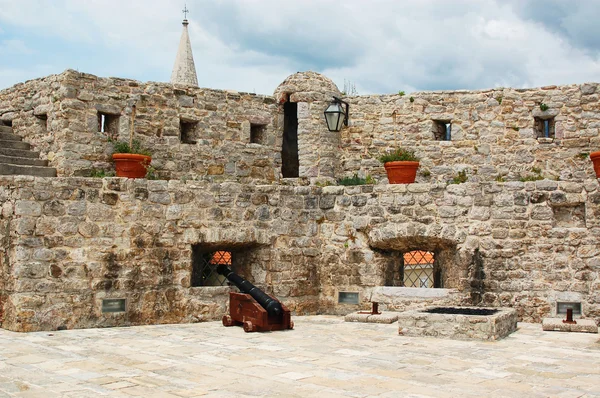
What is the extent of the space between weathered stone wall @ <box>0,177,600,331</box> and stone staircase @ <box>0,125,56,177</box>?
1535mm

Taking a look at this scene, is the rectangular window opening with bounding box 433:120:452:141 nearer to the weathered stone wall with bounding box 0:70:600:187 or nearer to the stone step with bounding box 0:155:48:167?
the weathered stone wall with bounding box 0:70:600:187

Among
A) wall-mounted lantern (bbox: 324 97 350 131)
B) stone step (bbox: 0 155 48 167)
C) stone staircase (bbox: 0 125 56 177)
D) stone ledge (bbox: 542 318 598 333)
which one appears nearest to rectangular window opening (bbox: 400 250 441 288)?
wall-mounted lantern (bbox: 324 97 350 131)

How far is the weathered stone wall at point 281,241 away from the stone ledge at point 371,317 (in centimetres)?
69

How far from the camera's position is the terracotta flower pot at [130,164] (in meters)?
11.0

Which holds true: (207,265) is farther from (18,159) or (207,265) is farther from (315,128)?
(18,159)

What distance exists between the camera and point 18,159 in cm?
1089

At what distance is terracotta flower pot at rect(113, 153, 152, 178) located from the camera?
11.0 m

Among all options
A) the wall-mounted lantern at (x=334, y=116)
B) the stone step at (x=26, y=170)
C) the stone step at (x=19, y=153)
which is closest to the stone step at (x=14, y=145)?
the stone step at (x=19, y=153)

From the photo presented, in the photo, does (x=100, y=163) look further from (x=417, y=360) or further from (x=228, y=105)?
(x=417, y=360)

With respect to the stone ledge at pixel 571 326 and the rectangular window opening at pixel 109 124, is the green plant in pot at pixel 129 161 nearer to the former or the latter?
the rectangular window opening at pixel 109 124

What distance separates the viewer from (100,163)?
36.8ft

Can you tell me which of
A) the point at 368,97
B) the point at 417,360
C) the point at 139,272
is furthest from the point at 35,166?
the point at 417,360

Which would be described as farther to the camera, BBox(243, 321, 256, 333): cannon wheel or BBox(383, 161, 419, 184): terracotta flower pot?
BBox(383, 161, 419, 184): terracotta flower pot

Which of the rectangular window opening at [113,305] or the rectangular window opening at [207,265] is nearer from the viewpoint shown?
the rectangular window opening at [113,305]
